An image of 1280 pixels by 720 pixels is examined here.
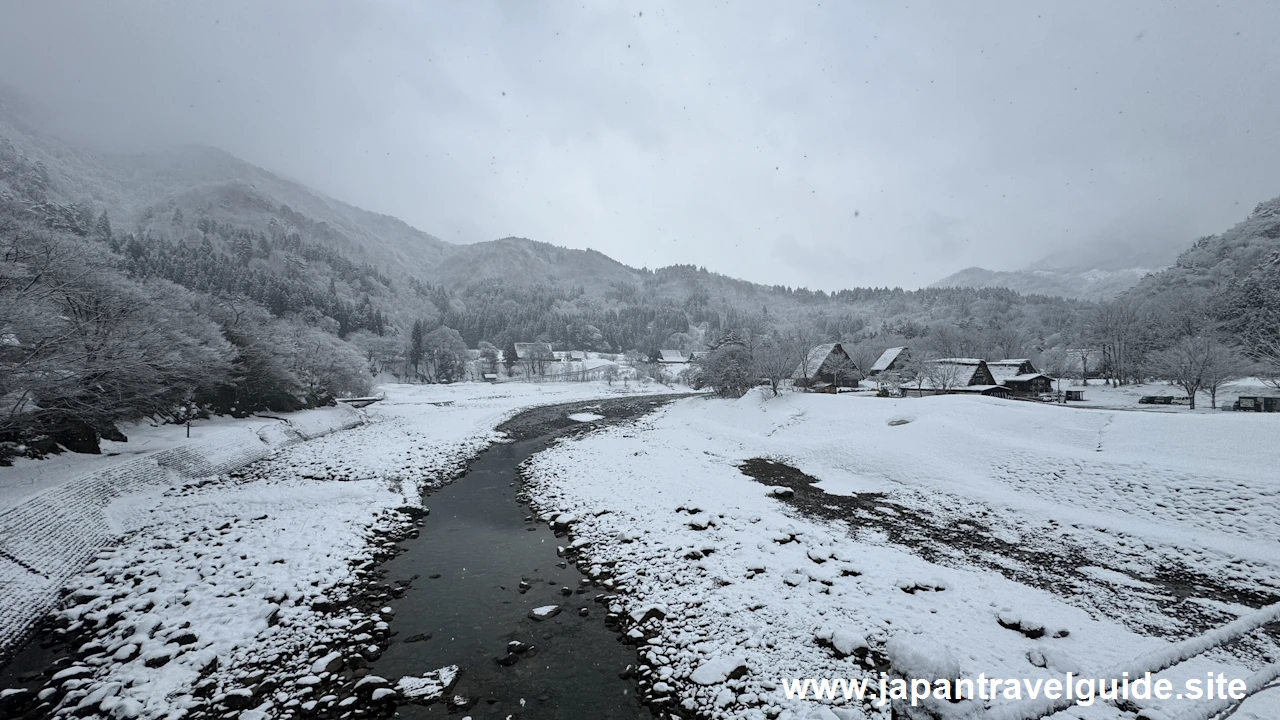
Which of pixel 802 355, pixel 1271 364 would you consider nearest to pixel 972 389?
pixel 802 355

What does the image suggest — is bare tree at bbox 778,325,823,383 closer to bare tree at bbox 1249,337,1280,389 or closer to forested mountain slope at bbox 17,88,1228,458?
forested mountain slope at bbox 17,88,1228,458

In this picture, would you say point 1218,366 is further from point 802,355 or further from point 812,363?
point 812,363

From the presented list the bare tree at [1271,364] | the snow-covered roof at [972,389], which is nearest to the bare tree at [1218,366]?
the bare tree at [1271,364]

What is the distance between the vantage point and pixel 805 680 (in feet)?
22.9

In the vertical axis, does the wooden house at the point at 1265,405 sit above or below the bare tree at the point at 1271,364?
below

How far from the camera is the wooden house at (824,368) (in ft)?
158

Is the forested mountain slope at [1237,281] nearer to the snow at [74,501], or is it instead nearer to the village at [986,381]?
the village at [986,381]

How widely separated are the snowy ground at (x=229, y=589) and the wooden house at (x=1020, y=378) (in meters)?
51.9

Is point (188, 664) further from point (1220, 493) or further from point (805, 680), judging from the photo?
point (1220, 493)

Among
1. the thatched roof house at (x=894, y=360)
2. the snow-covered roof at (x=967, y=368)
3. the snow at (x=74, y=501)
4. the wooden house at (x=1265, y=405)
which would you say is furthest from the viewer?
the thatched roof house at (x=894, y=360)

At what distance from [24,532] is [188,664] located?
6940 millimetres

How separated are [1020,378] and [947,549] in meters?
41.8

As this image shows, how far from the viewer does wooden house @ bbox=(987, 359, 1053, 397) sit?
139 feet

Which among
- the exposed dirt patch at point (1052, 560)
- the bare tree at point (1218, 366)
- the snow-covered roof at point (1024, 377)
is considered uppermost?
the bare tree at point (1218, 366)
